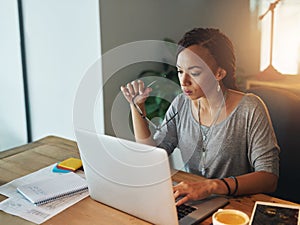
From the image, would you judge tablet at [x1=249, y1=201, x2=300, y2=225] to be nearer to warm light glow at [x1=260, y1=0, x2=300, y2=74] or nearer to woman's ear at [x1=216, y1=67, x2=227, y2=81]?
woman's ear at [x1=216, y1=67, x2=227, y2=81]

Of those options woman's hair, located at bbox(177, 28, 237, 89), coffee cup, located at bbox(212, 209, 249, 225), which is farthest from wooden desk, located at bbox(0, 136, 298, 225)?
woman's hair, located at bbox(177, 28, 237, 89)

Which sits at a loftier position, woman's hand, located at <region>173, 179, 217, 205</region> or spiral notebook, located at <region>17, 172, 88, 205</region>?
woman's hand, located at <region>173, 179, 217, 205</region>

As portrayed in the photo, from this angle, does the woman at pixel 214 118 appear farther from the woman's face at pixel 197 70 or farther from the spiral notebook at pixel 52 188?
the spiral notebook at pixel 52 188

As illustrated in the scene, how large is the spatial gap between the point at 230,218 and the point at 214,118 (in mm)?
654

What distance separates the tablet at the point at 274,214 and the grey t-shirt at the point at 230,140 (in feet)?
0.92

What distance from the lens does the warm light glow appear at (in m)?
1.87

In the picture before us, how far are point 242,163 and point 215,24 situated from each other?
79 centimetres

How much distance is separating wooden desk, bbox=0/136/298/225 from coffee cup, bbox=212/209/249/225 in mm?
123

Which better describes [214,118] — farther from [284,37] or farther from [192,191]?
[284,37]

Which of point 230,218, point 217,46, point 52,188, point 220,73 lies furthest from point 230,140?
point 52,188

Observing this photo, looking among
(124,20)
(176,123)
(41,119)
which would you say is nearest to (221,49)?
(176,123)

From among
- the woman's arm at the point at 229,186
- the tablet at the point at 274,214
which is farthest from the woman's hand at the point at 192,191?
the tablet at the point at 274,214

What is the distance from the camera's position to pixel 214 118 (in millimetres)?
1684

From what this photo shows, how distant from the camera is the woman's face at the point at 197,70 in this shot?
1.58m
